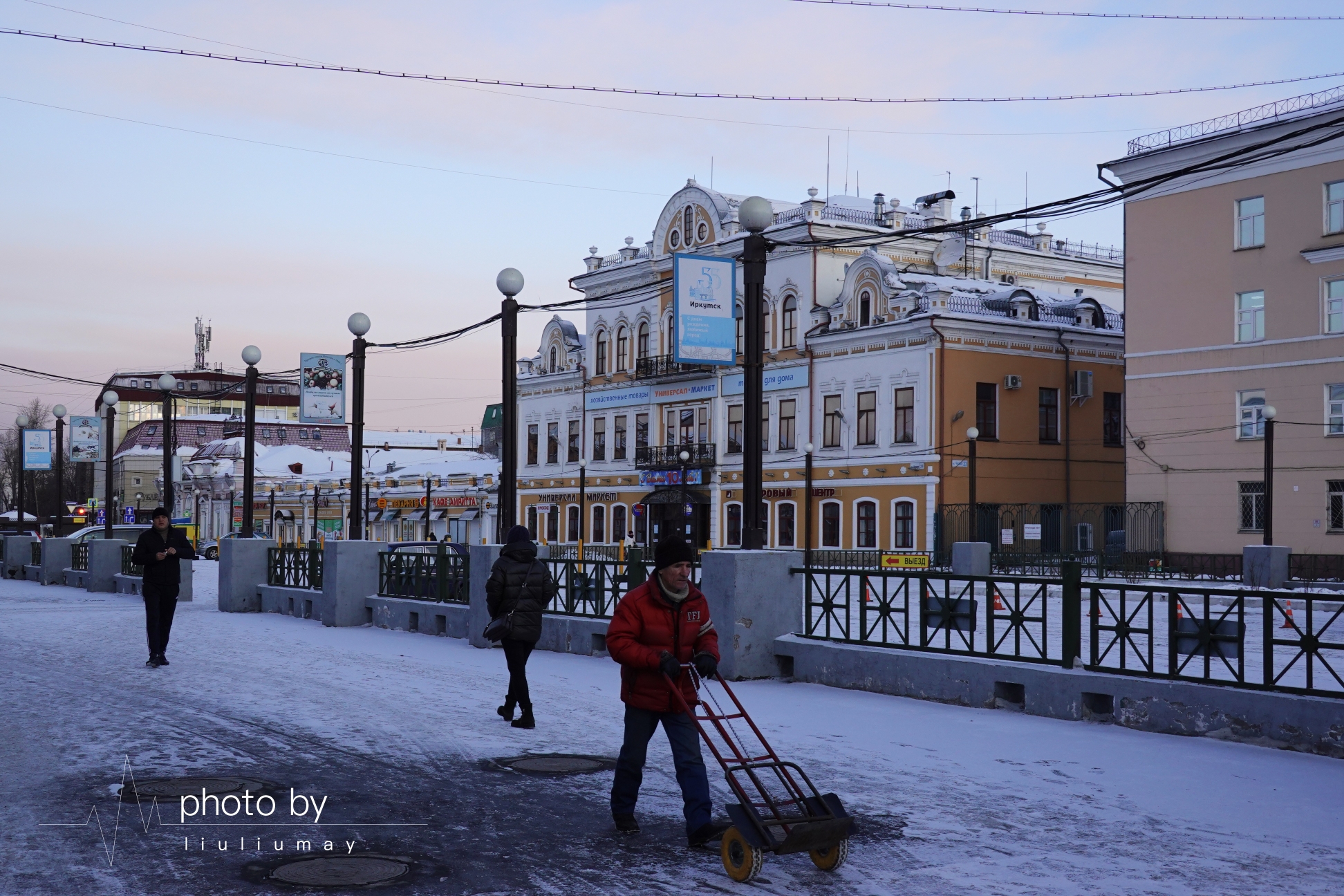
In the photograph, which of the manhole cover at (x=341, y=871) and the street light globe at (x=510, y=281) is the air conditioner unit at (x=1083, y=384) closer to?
the street light globe at (x=510, y=281)

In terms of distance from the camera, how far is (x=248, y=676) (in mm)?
14289

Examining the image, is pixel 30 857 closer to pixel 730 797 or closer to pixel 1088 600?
pixel 730 797

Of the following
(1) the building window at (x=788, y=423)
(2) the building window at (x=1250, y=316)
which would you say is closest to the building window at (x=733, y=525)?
(1) the building window at (x=788, y=423)

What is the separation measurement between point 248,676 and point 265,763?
18.0 feet

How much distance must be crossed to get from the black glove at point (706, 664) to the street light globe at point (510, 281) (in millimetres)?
11984

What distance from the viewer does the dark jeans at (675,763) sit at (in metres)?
6.86

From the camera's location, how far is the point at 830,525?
48.3 metres

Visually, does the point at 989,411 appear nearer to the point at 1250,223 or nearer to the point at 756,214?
the point at 1250,223

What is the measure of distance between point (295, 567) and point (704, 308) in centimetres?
1339

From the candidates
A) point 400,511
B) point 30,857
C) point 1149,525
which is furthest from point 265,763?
point 400,511

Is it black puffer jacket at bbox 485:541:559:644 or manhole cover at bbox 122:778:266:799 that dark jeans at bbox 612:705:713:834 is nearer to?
manhole cover at bbox 122:778:266:799

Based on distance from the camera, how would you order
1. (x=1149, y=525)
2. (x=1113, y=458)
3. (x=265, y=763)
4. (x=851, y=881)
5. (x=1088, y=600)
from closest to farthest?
(x=851, y=881), (x=265, y=763), (x=1088, y=600), (x=1149, y=525), (x=1113, y=458)

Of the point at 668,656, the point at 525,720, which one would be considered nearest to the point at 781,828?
the point at 668,656

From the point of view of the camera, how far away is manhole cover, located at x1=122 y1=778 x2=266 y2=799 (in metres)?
8.08
